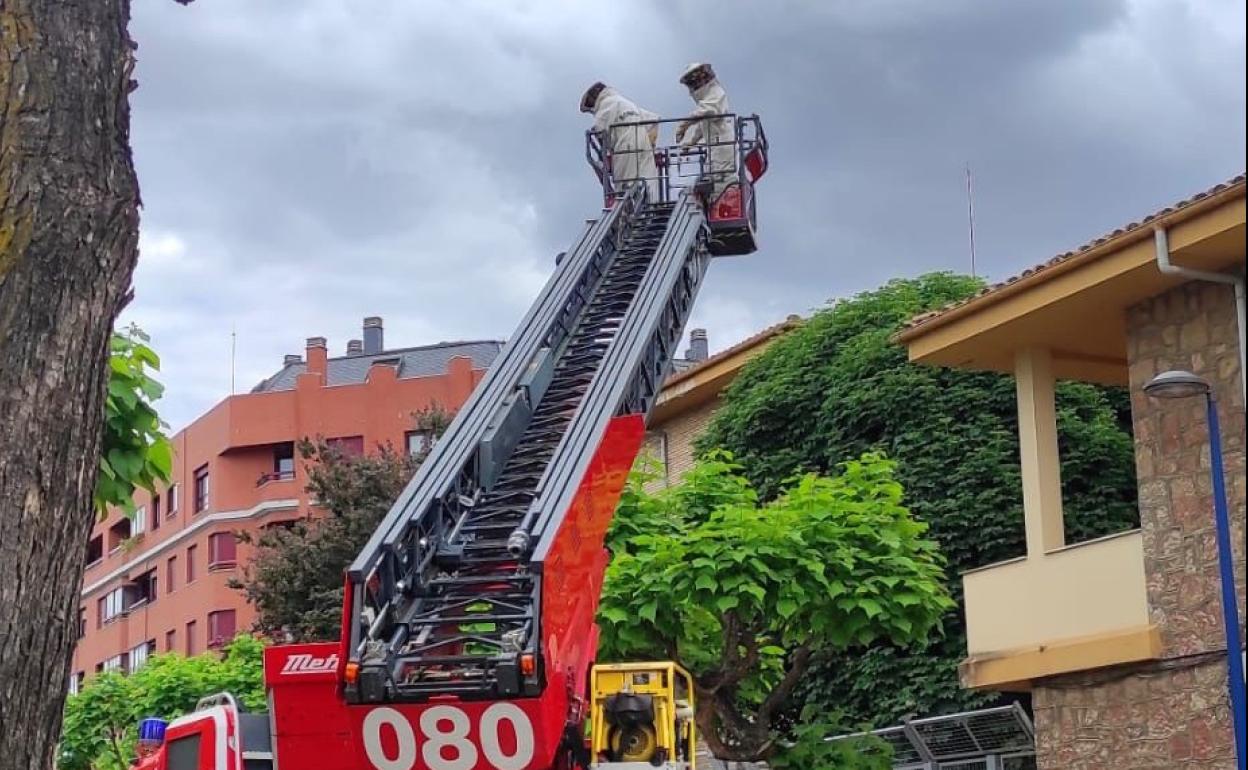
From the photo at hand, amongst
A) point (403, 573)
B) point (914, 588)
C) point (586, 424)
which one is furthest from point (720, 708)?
point (403, 573)

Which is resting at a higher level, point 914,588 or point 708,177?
point 708,177

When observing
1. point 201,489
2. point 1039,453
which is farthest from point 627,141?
point 201,489

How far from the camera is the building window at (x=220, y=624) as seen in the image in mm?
58125

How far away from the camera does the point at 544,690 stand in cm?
1114

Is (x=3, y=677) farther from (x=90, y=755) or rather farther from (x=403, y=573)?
(x=90, y=755)

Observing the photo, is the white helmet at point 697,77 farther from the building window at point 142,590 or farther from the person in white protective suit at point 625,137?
the building window at point 142,590

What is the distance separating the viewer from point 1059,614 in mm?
17844

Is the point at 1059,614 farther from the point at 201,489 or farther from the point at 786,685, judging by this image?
the point at 201,489

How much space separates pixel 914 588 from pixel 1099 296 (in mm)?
3120

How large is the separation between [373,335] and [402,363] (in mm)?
6904

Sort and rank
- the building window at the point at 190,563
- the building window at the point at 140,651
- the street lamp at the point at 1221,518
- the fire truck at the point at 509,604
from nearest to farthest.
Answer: the fire truck at the point at 509,604
the street lamp at the point at 1221,518
the building window at the point at 190,563
the building window at the point at 140,651

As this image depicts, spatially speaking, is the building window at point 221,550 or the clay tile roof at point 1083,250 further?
the building window at point 221,550

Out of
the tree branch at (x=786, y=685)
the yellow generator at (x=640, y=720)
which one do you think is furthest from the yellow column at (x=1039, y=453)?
the yellow generator at (x=640, y=720)

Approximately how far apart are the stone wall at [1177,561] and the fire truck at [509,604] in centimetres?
443
